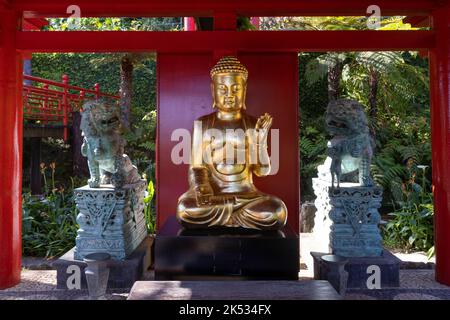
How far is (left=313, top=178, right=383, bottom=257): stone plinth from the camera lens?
14.1 feet

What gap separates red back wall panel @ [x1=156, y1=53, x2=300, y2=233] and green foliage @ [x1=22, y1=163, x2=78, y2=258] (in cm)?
159

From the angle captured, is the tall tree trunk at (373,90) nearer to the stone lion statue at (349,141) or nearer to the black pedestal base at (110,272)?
the stone lion statue at (349,141)

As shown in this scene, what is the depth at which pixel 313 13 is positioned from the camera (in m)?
4.62

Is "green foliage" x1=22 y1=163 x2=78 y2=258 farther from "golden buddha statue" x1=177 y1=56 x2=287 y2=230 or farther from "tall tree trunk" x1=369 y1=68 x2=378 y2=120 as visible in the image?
"tall tree trunk" x1=369 y1=68 x2=378 y2=120

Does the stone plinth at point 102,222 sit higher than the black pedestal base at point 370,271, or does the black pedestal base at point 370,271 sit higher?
the stone plinth at point 102,222

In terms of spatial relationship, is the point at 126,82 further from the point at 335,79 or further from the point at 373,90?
the point at 373,90

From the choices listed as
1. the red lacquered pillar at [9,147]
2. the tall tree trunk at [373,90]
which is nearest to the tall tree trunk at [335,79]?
the tall tree trunk at [373,90]

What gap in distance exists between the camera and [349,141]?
14.4ft

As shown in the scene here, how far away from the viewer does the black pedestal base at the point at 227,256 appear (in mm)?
3641

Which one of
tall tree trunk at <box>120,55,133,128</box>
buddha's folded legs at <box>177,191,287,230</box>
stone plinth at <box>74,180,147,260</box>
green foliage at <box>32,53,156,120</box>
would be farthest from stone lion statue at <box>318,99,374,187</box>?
green foliage at <box>32,53,156,120</box>

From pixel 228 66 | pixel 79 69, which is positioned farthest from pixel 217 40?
pixel 79 69

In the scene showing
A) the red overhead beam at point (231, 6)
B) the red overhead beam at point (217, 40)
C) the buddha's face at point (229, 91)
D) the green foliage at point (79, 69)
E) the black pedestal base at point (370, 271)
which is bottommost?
the black pedestal base at point (370, 271)

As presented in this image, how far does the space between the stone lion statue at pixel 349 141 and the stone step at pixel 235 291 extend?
60.5 inches

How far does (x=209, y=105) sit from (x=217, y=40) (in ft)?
3.39
